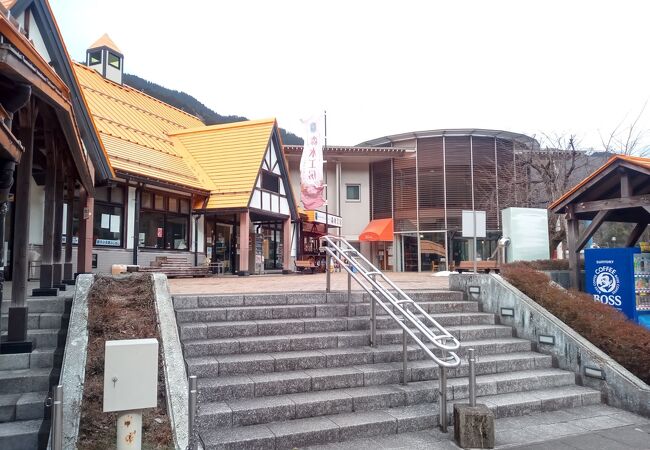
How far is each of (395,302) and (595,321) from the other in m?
3.55

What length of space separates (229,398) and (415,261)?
26.3 m

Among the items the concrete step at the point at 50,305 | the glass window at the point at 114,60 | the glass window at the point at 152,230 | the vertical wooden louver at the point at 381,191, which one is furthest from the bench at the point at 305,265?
the concrete step at the point at 50,305

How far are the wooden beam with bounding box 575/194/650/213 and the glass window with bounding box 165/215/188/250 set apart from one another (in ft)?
44.9

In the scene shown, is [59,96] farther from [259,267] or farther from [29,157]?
[259,267]

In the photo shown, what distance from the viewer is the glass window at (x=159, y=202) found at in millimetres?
16891

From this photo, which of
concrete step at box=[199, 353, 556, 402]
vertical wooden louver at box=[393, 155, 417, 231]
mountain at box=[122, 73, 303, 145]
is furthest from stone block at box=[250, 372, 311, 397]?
mountain at box=[122, 73, 303, 145]

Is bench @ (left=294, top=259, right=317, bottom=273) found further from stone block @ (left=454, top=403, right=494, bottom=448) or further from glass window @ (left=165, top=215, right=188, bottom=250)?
stone block @ (left=454, top=403, right=494, bottom=448)

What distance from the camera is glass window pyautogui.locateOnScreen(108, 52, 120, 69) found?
21953mm

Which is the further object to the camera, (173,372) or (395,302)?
(395,302)

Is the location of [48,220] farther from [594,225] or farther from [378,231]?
[378,231]

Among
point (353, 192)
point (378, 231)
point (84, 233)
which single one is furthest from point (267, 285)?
point (353, 192)

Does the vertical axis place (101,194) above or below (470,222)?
above

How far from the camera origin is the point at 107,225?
15.0 m

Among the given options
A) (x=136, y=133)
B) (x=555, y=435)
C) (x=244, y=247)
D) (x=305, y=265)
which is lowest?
(x=555, y=435)
